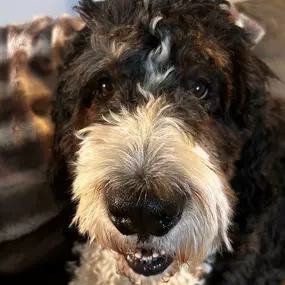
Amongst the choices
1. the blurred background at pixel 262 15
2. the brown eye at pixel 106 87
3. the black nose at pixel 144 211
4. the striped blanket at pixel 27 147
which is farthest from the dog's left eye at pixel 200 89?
the blurred background at pixel 262 15

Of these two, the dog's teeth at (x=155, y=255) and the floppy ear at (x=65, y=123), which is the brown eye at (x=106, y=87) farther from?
the dog's teeth at (x=155, y=255)

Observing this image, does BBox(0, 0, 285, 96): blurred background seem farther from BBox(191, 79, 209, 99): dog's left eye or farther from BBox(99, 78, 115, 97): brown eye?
BBox(99, 78, 115, 97): brown eye

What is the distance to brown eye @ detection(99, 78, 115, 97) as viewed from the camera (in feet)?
4.66

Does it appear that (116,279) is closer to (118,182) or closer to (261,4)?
(118,182)

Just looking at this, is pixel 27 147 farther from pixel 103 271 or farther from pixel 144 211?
pixel 144 211

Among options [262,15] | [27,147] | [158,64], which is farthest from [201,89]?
[262,15]

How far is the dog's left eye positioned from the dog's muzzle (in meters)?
0.34

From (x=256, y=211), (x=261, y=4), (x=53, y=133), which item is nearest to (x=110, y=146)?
(x=53, y=133)

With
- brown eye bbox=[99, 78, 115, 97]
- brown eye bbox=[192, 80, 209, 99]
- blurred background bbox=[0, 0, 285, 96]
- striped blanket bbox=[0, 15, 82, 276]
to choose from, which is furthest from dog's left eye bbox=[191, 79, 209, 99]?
blurred background bbox=[0, 0, 285, 96]

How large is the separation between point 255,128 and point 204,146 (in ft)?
0.71

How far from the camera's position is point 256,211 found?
5.08 feet

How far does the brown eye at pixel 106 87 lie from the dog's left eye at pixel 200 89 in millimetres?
194

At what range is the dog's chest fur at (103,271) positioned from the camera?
153 cm

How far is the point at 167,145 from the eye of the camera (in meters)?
1.22
